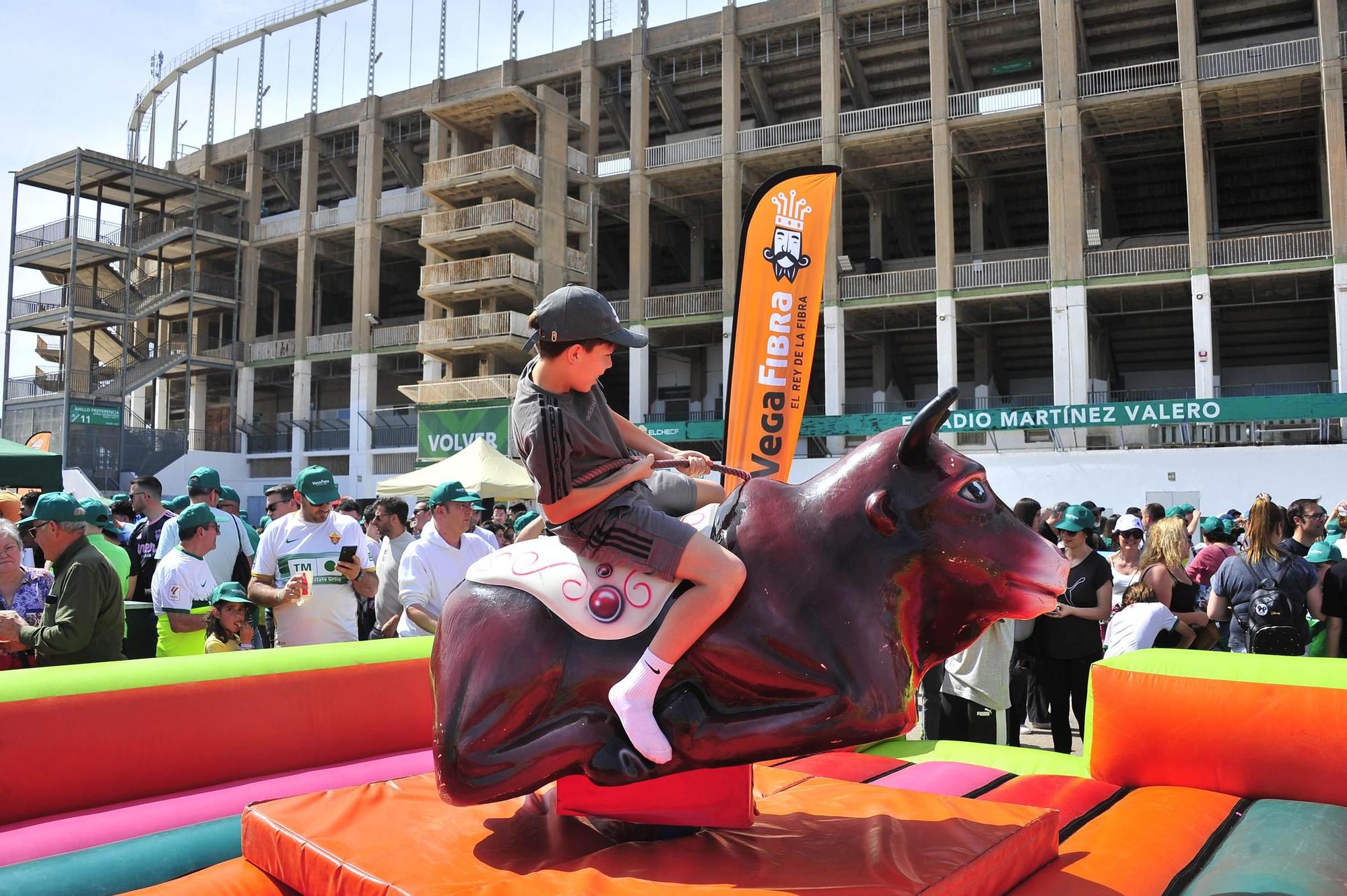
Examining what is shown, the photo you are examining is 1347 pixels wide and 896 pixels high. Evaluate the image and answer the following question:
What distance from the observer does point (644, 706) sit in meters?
2.51

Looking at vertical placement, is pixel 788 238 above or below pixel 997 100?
below

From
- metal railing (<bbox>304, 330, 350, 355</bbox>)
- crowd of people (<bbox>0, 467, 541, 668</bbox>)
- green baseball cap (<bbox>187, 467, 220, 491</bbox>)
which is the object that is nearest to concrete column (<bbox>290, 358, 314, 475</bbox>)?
metal railing (<bbox>304, 330, 350, 355</bbox>)

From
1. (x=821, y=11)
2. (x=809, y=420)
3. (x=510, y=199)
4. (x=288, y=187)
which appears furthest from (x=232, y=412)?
(x=821, y=11)

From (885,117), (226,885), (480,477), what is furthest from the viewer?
(885,117)

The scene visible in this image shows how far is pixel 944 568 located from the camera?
2.74 metres

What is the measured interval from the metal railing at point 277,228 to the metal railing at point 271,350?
177 inches

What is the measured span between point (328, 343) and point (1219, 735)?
39.0 meters

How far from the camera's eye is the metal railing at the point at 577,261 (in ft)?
111

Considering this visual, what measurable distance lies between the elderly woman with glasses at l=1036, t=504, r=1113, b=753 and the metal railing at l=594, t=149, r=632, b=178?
29.8 meters

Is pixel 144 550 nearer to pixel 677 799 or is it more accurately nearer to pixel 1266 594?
pixel 677 799

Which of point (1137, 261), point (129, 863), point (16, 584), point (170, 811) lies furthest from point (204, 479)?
point (1137, 261)

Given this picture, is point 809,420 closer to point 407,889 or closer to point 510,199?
point 510,199

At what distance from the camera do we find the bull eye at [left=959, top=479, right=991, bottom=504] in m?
2.77

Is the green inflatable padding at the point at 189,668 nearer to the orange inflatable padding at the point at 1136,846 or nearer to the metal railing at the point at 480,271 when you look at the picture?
the orange inflatable padding at the point at 1136,846
